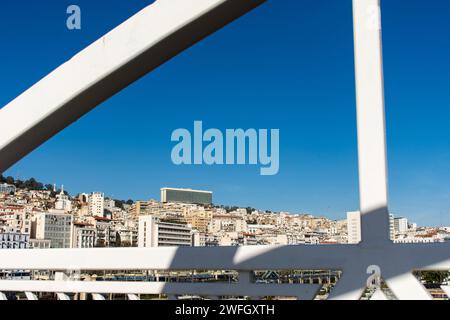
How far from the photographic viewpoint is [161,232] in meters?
19.6

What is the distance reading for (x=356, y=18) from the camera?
1.29m

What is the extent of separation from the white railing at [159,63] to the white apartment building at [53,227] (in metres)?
20.3

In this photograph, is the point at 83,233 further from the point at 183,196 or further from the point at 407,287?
the point at 407,287

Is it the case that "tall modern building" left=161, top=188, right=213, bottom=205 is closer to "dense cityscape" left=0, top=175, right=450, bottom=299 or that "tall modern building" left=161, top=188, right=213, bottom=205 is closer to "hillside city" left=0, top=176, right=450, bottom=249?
"dense cityscape" left=0, top=175, right=450, bottom=299

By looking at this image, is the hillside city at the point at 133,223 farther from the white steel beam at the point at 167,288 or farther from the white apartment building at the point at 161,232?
the white steel beam at the point at 167,288

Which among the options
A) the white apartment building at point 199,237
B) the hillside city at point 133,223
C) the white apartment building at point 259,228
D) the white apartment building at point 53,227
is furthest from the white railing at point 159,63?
the white apartment building at point 53,227

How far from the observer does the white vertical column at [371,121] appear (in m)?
1.16

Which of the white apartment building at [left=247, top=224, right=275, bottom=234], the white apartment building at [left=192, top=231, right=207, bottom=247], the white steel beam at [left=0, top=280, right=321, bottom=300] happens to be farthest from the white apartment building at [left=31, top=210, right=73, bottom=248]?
the white steel beam at [left=0, top=280, right=321, bottom=300]

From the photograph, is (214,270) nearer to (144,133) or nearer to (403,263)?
(403,263)

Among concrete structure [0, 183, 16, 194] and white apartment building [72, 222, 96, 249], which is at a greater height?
concrete structure [0, 183, 16, 194]

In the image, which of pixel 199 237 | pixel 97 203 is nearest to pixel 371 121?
pixel 199 237

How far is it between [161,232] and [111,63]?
62.3ft

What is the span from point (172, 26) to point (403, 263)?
0.67 m

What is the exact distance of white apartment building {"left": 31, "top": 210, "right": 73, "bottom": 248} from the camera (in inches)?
838
